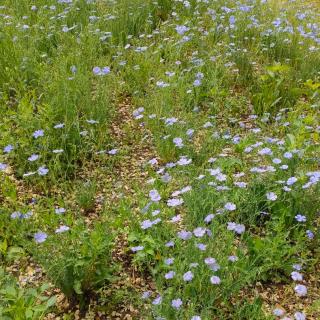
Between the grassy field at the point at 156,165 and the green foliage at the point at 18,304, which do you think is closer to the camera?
the green foliage at the point at 18,304

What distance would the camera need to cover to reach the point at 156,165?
351cm

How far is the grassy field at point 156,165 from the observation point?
94.8 inches

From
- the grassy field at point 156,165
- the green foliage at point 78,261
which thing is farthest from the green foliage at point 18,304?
the green foliage at point 78,261

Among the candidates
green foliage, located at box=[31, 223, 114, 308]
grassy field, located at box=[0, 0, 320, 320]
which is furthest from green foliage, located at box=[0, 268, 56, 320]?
green foliage, located at box=[31, 223, 114, 308]

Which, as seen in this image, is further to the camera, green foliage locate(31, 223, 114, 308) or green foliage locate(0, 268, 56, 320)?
green foliage locate(31, 223, 114, 308)

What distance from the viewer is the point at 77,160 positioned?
3.49 m

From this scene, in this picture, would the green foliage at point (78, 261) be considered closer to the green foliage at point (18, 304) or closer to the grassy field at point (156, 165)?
the grassy field at point (156, 165)

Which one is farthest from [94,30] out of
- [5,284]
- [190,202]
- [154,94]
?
[5,284]

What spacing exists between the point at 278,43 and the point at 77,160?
286 centimetres

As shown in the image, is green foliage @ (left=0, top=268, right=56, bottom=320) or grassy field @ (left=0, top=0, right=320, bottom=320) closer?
green foliage @ (left=0, top=268, right=56, bottom=320)

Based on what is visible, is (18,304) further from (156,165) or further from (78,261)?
(156,165)

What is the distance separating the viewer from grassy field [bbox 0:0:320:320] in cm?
241

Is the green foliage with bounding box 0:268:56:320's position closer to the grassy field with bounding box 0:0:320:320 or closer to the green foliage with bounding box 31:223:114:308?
the grassy field with bounding box 0:0:320:320

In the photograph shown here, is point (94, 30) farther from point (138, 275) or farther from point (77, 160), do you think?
point (138, 275)
